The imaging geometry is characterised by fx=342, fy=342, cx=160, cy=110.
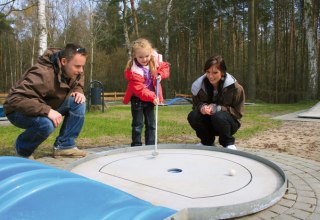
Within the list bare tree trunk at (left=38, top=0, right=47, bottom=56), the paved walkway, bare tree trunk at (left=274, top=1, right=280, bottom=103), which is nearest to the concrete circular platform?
the paved walkway

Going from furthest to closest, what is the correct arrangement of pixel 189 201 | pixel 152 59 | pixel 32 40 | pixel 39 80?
1. pixel 32 40
2. pixel 152 59
3. pixel 39 80
4. pixel 189 201

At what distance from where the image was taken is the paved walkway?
79.7 inches

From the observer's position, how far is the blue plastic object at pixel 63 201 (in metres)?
1.08

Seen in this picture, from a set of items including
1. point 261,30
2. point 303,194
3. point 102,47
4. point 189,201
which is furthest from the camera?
point 102,47

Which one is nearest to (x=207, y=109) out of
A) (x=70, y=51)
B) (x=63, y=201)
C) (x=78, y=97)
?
(x=78, y=97)

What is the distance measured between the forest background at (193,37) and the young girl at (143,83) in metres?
14.9

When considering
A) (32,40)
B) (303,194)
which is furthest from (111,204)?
(32,40)

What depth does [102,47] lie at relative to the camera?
110 ft

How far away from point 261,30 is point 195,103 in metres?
23.7

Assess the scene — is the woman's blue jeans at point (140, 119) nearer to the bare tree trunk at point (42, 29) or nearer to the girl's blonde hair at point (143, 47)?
the girl's blonde hair at point (143, 47)

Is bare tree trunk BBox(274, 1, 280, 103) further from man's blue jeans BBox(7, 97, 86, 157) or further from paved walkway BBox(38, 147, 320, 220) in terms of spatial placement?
man's blue jeans BBox(7, 97, 86, 157)

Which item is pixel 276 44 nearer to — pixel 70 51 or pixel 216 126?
pixel 216 126

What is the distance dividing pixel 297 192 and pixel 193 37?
2718cm

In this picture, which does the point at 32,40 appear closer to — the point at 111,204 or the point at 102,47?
the point at 102,47
